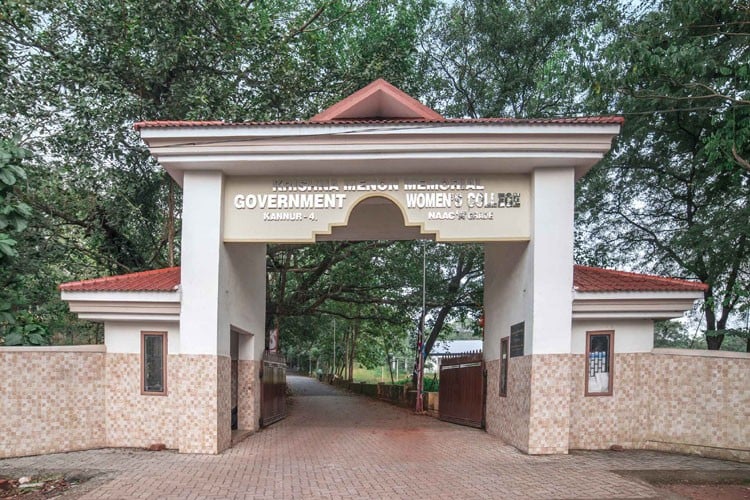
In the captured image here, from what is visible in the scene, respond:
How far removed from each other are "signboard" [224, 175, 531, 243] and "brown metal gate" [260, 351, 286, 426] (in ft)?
13.4

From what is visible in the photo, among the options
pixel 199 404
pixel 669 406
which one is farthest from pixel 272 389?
pixel 669 406

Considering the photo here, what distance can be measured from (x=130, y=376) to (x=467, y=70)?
1305 cm

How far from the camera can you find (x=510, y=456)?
9.27 m

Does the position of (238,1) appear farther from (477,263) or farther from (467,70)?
(477,263)

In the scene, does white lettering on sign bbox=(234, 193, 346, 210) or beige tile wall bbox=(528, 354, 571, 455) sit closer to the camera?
beige tile wall bbox=(528, 354, 571, 455)

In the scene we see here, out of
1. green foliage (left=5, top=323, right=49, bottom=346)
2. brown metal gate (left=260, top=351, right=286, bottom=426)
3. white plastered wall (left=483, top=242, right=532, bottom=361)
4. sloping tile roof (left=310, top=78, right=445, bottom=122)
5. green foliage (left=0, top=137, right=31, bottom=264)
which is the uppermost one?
sloping tile roof (left=310, top=78, right=445, bottom=122)

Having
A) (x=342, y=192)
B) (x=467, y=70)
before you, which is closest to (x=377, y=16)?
(x=467, y=70)

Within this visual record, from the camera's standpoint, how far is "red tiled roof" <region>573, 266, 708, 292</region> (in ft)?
31.7

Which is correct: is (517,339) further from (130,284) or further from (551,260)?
(130,284)

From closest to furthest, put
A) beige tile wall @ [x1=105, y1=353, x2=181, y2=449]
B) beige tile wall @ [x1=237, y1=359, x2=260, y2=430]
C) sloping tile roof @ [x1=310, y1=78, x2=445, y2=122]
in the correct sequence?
1. beige tile wall @ [x1=105, y1=353, x2=181, y2=449]
2. sloping tile roof @ [x1=310, y1=78, x2=445, y2=122]
3. beige tile wall @ [x1=237, y1=359, x2=260, y2=430]

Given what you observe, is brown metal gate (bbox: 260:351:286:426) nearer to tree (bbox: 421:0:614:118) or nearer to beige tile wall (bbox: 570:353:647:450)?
beige tile wall (bbox: 570:353:647:450)

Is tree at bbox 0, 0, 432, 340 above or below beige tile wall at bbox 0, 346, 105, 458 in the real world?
above

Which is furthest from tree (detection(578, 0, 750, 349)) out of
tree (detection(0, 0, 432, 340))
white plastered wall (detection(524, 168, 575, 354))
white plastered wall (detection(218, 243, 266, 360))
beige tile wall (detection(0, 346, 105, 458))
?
beige tile wall (detection(0, 346, 105, 458))

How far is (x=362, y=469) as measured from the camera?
8508 millimetres
